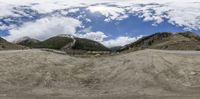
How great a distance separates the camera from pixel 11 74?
3272cm

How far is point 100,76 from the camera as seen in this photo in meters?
32.6

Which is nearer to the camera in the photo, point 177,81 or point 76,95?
point 76,95

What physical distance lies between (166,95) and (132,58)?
9.08m

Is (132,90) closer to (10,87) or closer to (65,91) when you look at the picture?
(65,91)

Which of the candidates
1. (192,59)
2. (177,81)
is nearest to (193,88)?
(177,81)

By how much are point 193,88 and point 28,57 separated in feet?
46.5

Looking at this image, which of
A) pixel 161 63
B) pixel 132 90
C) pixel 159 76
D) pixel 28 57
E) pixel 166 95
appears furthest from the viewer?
pixel 28 57

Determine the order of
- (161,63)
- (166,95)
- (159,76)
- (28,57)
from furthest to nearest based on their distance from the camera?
(28,57), (161,63), (159,76), (166,95)

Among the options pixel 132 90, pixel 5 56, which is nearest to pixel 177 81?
pixel 132 90

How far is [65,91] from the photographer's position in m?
29.3

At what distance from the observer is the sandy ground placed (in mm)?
28047

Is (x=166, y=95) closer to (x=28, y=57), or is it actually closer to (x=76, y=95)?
(x=76, y=95)

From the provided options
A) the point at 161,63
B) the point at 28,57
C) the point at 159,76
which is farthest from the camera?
the point at 28,57

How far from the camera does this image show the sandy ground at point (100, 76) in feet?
92.0
